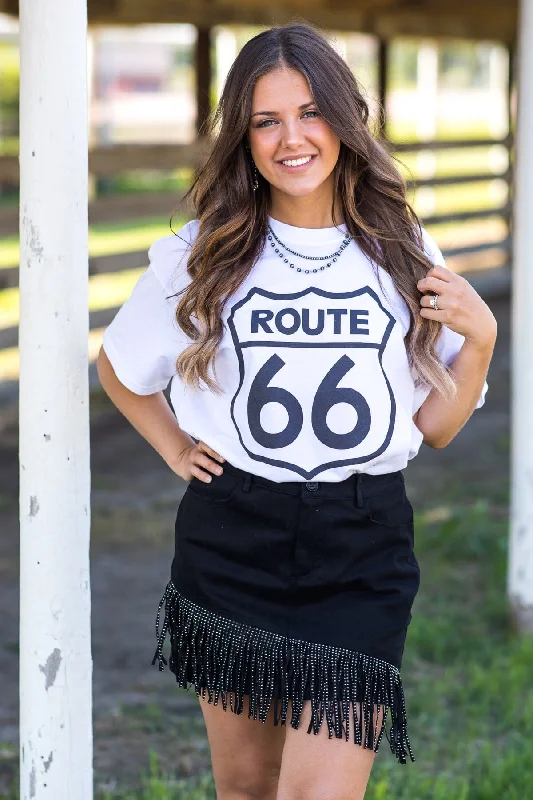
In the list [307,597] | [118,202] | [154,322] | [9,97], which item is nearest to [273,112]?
[154,322]

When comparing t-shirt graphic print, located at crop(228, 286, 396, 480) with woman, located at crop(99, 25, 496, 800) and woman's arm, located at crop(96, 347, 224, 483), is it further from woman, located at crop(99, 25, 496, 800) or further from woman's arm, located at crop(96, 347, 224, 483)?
woman's arm, located at crop(96, 347, 224, 483)

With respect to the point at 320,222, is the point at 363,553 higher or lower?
lower

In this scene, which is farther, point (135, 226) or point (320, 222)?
point (135, 226)

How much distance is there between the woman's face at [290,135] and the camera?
7.05 feet

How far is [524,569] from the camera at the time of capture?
13.8 feet

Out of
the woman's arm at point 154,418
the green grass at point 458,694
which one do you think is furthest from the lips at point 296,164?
the green grass at point 458,694

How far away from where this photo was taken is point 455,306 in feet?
7.05

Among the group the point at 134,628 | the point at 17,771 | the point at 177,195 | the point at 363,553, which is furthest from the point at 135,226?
the point at 363,553

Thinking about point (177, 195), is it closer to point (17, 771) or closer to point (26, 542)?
point (17, 771)

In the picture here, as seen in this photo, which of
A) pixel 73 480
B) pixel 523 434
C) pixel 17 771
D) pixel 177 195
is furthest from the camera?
pixel 177 195

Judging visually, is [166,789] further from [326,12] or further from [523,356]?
[326,12]

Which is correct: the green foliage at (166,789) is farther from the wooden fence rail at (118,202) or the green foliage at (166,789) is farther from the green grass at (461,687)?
the wooden fence rail at (118,202)

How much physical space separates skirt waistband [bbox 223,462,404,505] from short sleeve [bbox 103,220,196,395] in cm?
27

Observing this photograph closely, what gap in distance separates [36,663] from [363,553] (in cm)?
64
